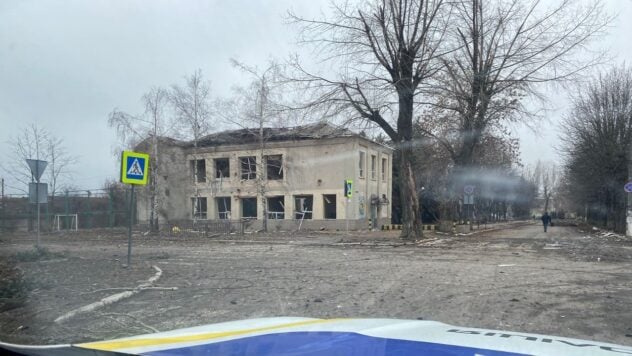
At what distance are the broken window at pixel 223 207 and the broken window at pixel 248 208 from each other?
1.27 meters

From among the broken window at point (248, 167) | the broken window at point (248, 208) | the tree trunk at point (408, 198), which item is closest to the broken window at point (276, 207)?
the broken window at point (248, 208)

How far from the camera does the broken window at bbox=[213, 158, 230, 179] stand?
4176cm

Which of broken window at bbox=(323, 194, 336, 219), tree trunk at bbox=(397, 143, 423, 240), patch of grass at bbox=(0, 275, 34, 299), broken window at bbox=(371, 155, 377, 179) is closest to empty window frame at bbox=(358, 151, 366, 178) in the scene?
broken window at bbox=(371, 155, 377, 179)

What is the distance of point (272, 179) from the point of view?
40.8 meters

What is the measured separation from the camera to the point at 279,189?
40969 mm

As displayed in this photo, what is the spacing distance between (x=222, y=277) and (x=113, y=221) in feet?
103

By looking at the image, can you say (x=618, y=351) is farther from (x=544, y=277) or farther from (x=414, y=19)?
(x=414, y=19)

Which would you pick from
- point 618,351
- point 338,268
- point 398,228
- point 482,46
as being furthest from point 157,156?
point 618,351

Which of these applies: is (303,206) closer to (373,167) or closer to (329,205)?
(329,205)

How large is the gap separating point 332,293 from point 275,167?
3145 centimetres

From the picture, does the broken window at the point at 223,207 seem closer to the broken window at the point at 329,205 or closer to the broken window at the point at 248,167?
the broken window at the point at 248,167

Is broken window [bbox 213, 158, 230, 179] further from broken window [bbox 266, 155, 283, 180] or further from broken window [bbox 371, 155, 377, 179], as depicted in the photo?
broken window [bbox 371, 155, 377, 179]

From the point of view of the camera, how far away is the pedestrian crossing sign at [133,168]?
12453 mm

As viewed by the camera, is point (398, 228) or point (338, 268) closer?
point (338, 268)
